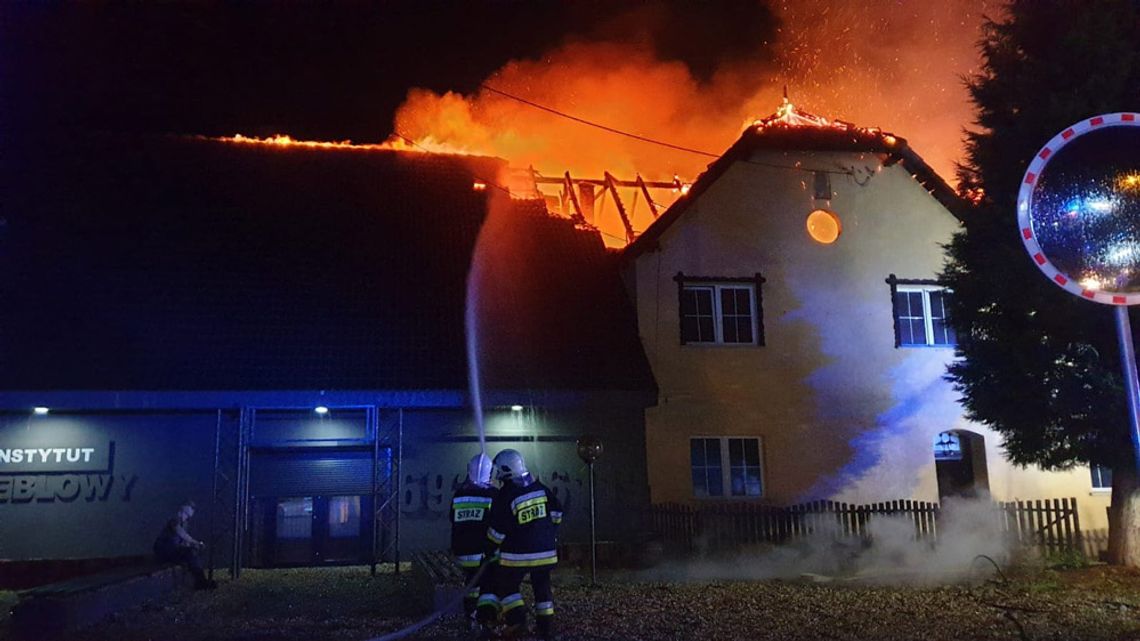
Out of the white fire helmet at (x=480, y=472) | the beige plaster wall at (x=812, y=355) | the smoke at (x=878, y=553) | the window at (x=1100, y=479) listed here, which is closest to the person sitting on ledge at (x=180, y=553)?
the white fire helmet at (x=480, y=472)

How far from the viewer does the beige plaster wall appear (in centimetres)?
1597

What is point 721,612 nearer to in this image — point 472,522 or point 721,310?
point 472,522

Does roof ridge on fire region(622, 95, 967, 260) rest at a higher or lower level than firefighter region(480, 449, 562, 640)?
higher

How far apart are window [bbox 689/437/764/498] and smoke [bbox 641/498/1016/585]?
2.23 m

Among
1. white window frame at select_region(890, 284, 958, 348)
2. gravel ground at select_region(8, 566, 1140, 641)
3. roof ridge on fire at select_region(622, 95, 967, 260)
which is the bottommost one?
gravel ground at select_region(8, 566, 1140, 641)

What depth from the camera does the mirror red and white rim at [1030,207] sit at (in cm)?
459

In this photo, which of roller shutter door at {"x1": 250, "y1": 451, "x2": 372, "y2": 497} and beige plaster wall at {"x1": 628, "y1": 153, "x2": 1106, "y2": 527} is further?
beige plaster wall at {"x1": 628, "y1": 153, "x2": 1106, "y2": 527}

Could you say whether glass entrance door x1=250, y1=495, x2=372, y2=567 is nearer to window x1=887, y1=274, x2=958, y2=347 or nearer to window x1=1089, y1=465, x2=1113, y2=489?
window x1=887, y1=274, x2=958, y2=347

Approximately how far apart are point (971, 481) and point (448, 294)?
10.8 metres

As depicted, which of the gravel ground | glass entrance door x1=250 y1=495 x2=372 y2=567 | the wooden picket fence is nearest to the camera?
the gravel ground

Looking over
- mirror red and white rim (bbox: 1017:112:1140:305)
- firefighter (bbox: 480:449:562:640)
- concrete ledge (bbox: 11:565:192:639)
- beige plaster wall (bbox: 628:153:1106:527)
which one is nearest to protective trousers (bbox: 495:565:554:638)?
firefighter (bbox: 480:449:562:640)

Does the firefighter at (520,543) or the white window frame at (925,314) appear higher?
the white window frame at (925,314)

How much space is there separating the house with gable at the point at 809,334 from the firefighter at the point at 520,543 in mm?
7884

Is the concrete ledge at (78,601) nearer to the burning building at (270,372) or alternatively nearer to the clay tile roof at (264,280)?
the burning building at (270,372)
